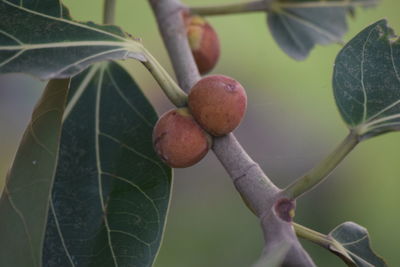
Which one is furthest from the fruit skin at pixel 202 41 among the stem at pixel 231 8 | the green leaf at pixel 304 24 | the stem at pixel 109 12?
the green leaf at pixel 304 24

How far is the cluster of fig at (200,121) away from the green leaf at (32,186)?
15cm

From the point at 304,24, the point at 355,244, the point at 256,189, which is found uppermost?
the point at 304,24

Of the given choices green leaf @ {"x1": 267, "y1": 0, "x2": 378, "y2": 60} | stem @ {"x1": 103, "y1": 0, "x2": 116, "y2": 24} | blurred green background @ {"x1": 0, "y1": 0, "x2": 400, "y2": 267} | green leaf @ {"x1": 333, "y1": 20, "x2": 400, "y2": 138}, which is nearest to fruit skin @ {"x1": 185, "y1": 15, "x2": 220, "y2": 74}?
stem @ {"x1": 103, "y1": 0, "x2": 116, "y2": 24}

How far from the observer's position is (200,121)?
0.81 meters

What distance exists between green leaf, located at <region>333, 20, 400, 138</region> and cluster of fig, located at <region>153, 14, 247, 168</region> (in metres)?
0.13

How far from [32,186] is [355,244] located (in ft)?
1.41

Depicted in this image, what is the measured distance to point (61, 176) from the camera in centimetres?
97

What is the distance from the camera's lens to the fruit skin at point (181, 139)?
81 centimetres

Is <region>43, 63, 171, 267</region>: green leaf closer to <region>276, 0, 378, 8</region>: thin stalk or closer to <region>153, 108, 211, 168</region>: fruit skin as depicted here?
<region>153, 108, 211, 168</region>: fruit skin

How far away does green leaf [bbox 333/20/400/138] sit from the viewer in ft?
2.68

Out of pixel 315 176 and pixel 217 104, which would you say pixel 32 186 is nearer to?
pixel 217 104

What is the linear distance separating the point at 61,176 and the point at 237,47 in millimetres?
3473

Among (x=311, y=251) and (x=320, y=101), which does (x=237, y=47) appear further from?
(x=311, y=251)

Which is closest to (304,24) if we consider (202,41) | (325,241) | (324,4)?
(324,4)
